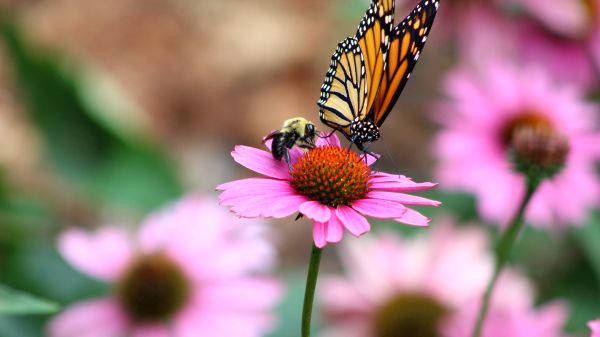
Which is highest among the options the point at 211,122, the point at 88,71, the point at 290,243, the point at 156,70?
the point at 156,70

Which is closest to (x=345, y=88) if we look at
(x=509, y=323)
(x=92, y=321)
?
(x=509, y=323)

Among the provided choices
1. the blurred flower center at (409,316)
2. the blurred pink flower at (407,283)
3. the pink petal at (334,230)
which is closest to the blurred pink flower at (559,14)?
the blurred pink flower at (407,283)

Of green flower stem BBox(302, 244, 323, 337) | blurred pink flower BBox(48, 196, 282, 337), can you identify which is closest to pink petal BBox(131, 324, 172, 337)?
blurred pink flower BBox(48, 196, 282, 337)

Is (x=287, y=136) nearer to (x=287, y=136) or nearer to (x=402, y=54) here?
(x=287, y=136)

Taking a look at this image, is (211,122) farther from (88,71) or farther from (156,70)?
(88,71)

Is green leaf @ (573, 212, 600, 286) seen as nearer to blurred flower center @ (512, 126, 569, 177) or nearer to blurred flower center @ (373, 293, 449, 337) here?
blurred flower center @ (373, 293, 449, 337)

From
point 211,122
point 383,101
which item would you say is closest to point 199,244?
point 383,101

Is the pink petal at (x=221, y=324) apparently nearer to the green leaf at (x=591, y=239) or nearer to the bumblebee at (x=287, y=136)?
the bumblebee at (x=287, y=136)
